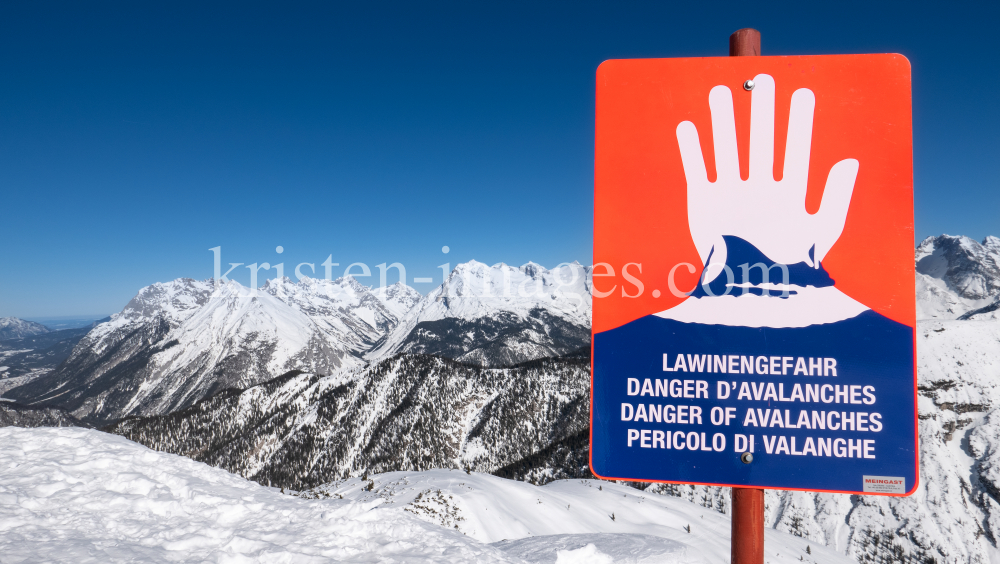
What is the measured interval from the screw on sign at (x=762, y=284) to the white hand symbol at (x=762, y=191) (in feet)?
0.04

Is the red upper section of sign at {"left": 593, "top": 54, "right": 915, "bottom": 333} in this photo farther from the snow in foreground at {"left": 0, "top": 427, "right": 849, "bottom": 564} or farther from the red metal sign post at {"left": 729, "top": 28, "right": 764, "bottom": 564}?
the snow in foreground at {"left": 0, "top": 427, "right": 849, "bottom": 564}

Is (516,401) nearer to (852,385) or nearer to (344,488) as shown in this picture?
(344,488)

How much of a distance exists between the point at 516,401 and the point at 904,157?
525ft

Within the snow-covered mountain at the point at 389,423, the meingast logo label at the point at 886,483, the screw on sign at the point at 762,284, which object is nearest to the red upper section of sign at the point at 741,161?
the screw on sign at the point at 762,284

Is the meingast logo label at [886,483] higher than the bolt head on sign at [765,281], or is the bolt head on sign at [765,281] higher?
the bolt head on sign at [765,281]

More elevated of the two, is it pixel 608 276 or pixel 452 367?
pixel 608 276

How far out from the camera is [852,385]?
131 inches

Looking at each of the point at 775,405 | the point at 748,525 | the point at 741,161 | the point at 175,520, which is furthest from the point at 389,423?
the point at 741,161

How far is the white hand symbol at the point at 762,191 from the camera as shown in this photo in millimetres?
3330

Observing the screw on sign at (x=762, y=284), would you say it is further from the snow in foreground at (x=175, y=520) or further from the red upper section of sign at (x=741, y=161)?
the snow in foreground at (x=175, y=520)

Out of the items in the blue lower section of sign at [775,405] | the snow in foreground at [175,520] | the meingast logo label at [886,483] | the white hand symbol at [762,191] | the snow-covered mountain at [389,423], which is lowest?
the snow-covered mountain at [389,423]

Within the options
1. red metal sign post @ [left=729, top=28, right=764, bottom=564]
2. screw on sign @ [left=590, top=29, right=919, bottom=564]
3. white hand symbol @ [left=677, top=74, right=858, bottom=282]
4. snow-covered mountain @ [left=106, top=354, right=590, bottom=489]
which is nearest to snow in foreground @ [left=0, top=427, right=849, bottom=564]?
red metal sign post @ [left=729, top=28, right=764, bottom=564]

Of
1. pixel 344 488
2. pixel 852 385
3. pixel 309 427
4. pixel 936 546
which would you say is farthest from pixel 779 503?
pixel 309 427

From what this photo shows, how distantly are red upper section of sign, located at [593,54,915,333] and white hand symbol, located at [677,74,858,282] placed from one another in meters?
0.05
